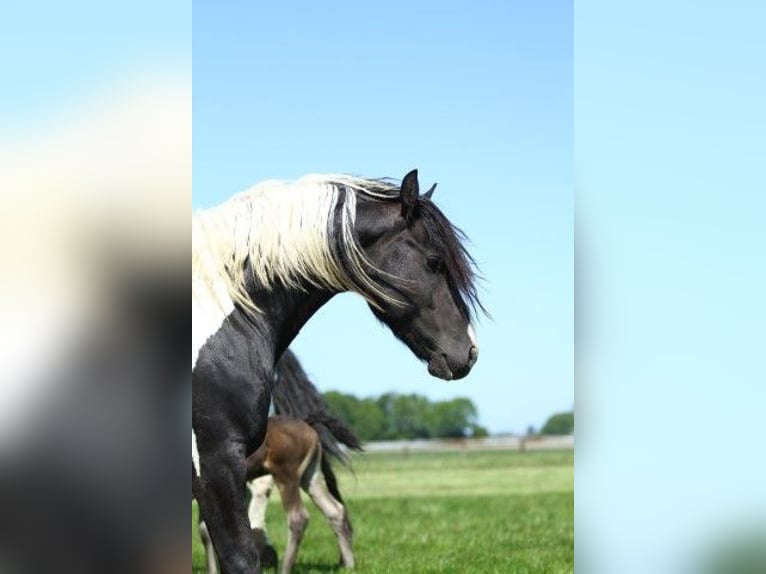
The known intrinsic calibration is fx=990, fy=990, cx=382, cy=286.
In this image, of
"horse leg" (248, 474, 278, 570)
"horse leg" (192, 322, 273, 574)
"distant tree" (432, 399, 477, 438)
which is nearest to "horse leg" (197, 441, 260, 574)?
"horse leg" (192, 322, 273, 574)

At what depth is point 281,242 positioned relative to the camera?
2.87 meters

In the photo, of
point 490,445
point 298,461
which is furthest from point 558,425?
point 298,461

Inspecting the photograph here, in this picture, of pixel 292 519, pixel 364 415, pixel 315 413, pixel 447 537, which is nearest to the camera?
pixel 292 519

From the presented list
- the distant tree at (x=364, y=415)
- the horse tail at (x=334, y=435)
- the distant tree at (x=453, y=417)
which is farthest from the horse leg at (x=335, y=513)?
the distant tree at (x=453, y=417)

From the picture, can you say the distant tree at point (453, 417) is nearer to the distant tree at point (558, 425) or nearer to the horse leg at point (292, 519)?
the distant tree at point (558, 425)

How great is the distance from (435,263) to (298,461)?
454 cm

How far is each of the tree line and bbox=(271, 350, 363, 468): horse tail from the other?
36681 millimetres

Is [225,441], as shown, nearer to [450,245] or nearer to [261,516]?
[450,245]

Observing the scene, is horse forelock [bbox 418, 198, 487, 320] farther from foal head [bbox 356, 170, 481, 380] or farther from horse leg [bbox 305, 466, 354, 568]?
horse leg [bbox 305, 466, 354, 568]

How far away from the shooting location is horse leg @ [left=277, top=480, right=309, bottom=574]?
6633 mm

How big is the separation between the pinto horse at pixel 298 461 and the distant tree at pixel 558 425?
2967 cm
